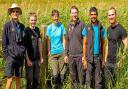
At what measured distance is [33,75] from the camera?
8.63m

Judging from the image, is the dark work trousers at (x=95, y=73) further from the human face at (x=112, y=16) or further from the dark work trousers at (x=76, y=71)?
the human face at (x=112, y=16)

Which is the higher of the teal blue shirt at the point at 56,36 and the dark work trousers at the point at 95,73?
the teal blue shirt at the point at 56,36

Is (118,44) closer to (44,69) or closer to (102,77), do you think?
(102,77)

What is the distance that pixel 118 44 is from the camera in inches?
314

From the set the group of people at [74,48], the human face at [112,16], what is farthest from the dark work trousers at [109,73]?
the human face at [112,16]

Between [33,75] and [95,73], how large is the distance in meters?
1.36

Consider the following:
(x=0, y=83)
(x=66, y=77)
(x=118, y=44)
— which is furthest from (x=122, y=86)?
(x=0, y=83)

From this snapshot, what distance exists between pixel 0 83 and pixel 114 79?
2.77 meters

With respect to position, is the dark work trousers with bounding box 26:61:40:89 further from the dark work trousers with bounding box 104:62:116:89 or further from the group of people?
the dark work trousers with bounding box 104:62:116:89

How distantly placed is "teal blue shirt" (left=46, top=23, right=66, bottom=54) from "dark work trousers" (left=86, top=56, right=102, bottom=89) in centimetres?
97

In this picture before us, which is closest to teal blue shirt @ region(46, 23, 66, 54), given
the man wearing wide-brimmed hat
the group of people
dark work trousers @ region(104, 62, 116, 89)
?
the group of people

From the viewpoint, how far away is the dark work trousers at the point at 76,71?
27.6ft

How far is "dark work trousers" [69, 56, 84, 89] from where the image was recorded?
8.41 m

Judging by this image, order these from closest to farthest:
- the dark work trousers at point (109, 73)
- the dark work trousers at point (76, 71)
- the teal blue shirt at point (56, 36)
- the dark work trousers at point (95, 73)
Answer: the dark work trousers at point (109, 73) < the dark work trousers at point (95, 73) < the dark work trousers at point (76, 71) < the teal blue shirt at point (56, 36)
